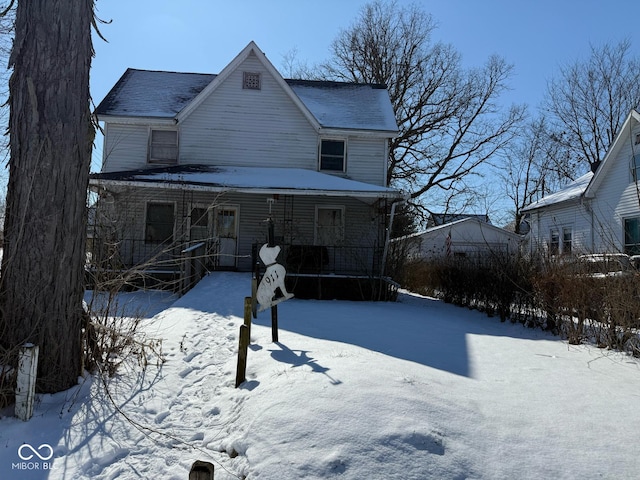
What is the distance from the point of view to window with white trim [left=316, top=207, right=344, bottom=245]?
1620 centimetres

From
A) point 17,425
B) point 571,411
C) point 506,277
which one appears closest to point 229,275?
point 506,277

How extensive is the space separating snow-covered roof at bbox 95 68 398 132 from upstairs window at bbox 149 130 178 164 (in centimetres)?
70

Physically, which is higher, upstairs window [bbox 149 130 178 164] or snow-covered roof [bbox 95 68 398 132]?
snow-covered roof [bbox 95 68 398 132]

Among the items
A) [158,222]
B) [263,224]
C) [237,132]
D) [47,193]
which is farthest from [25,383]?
[237,132]

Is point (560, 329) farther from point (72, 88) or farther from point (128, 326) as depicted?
point (72, 88)

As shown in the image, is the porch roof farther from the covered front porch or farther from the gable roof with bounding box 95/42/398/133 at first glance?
the gable roof with bounding box 95/42/398/133

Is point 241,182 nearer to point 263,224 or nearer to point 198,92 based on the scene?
point 263,224

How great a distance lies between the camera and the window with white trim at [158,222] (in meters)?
16.3

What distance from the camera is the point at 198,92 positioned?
61.8ft

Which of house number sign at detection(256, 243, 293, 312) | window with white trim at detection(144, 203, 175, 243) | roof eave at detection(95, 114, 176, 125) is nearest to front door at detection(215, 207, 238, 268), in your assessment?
window with white trim at detection(144, 203, 175, 243)

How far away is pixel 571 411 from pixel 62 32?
6031 millimetres

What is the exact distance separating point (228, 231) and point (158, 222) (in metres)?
2.53

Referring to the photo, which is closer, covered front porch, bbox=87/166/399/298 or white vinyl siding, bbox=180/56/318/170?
covered front porch, bbox=87/166/399/298

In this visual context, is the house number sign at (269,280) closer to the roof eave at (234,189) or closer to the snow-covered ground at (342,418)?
the snow-covered ground at (342,418)
